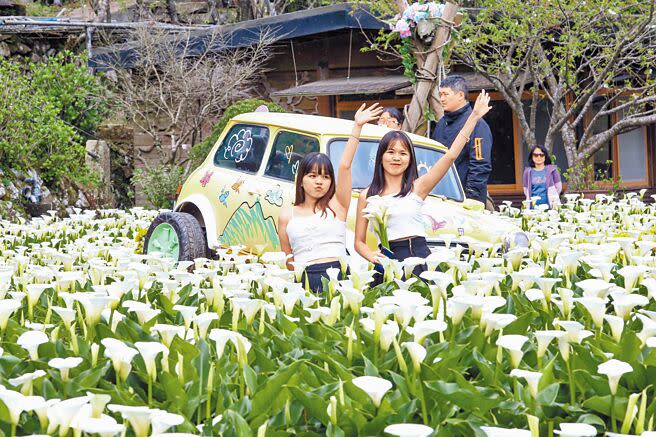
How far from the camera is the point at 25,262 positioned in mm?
5074

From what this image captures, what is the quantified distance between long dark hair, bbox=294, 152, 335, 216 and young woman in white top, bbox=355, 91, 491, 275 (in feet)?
0.85

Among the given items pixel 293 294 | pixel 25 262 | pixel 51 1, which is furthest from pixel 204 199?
pixel 51 1

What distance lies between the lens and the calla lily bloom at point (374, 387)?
231cm

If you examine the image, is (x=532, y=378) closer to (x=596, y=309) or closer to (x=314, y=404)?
(x=314, y=404)

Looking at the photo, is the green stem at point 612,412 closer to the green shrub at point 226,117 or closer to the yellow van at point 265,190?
the yellow van at point 265,190

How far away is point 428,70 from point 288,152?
2297 millimetres

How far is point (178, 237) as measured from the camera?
801 centimetres

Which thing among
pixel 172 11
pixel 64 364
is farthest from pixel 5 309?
pixel 172 11

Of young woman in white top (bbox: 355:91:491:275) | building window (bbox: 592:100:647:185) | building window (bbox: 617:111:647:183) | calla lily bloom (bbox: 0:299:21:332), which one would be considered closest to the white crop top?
young woman in white top (bbox: 355:91:491:275)

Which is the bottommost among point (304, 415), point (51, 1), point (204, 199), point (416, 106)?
point (304, 415)

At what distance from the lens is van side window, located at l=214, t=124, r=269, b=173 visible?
8.00m

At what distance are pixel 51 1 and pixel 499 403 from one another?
38.1 m

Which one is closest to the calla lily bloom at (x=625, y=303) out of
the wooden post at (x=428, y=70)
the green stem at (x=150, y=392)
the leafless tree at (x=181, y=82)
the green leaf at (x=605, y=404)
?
the green leaf at (x=605, y=404)

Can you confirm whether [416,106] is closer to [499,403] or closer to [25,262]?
[25,262]
